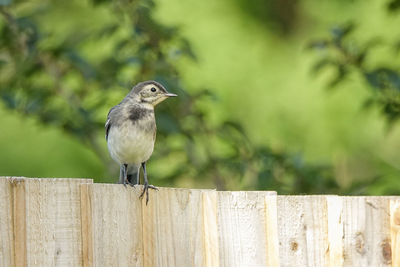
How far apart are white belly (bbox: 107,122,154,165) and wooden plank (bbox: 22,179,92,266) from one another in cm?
190

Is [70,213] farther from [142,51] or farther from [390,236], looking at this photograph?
[142,51]

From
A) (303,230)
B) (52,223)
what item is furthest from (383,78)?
(52,223)

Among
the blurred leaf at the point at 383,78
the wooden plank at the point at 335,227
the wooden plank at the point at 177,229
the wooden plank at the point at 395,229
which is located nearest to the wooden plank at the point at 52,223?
the wooden plank at the point at 177,229

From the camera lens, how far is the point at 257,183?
5.05 meters

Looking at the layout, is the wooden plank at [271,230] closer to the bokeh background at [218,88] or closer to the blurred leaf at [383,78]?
the bokeh background at [218,88]

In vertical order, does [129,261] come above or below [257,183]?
below

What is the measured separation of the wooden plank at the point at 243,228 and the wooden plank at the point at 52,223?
62 centimetres

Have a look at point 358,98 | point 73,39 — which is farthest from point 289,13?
point 73,39

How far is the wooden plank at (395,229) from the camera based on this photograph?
10.1 feet

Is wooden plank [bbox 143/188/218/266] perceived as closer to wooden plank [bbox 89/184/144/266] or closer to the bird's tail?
wooden plank [bbox 89/184/144/266]

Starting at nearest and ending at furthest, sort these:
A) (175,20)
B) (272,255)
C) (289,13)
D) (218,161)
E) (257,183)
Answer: (272,255), (257,183), (218,161), (175,20), (289,13)

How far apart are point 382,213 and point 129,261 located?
1.08 metres

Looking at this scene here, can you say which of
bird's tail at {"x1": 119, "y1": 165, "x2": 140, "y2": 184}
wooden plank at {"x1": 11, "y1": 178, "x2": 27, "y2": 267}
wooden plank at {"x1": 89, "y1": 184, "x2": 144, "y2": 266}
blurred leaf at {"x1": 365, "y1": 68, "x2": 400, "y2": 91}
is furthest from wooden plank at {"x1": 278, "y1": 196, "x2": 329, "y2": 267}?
blurred leaf at {"x1": 365, "y1": 68, "x2": 400, "y2": 91}

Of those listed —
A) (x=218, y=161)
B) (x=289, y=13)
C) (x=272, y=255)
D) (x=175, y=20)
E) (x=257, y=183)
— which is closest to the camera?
(x=272, y=255)
